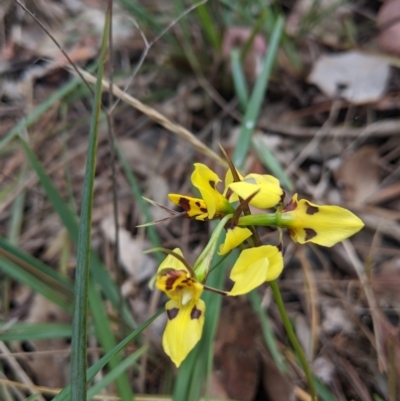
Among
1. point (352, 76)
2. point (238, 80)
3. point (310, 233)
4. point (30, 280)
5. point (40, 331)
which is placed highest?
point (352, 76)

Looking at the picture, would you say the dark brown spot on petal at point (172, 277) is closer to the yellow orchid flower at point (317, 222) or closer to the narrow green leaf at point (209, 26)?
the yellow orchid flower at point (317, 222)

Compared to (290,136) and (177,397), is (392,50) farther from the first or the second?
(177,397)

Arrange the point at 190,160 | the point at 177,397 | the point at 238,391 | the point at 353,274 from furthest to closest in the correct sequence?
the point at 190,160
the point at 353,274
the point at 238,391
the point at 177,397

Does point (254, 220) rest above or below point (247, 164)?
below

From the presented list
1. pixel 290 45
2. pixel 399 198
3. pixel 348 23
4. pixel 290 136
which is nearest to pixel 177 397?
pixel 399 198

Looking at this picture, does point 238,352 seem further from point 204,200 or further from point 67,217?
point 204,200

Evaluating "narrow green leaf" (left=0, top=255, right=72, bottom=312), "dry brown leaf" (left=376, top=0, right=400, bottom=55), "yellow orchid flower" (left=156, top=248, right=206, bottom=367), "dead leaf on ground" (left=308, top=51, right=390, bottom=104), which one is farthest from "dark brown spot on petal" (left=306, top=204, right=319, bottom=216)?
"dry brown leaf" (left=376, top=0, right=400, bottom=55)

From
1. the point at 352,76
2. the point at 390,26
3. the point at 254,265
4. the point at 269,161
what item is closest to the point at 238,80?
the point at 269,161
